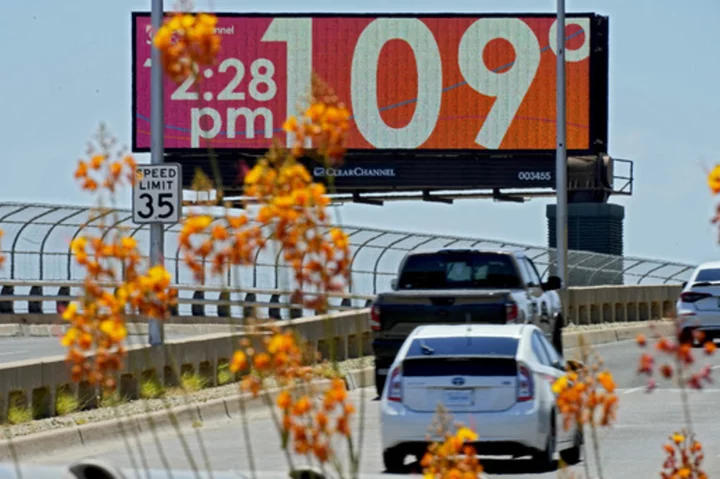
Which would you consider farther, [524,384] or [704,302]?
[704,302]

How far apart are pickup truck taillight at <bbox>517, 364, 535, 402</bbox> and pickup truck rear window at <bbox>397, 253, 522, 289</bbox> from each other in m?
8.28

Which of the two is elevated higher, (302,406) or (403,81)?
(403,81)

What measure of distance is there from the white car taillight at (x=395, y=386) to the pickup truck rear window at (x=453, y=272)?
816 cm

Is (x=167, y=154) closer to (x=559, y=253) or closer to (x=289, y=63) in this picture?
(x=289, y=63)

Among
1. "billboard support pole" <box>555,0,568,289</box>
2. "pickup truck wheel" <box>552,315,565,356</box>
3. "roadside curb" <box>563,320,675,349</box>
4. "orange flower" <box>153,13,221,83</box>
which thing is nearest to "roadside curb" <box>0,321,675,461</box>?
"pickup truck wheel" <box>552,315,565,356</box>

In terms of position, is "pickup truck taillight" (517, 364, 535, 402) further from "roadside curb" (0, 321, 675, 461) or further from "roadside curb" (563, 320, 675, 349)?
"roadside curb" (563, 320, 675, 349)

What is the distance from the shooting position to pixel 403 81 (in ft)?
216

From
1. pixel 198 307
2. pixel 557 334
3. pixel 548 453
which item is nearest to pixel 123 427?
pixel 548 453

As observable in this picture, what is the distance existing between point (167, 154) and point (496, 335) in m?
49.1

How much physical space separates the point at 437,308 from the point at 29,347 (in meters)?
15.3

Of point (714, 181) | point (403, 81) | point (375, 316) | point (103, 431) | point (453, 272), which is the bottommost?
point (103, 431)

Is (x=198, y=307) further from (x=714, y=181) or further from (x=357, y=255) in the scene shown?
(x=714, y=181)

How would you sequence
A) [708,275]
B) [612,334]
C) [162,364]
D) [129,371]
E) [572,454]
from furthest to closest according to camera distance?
1. [612,334]
2. [708,275]
3. [162,364]
4. [129,371]
5. [572,454]

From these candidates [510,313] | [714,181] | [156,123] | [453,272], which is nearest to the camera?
[714,181]
